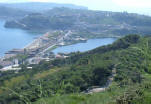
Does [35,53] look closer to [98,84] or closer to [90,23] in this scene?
[98,84]

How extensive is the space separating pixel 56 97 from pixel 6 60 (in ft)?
36.3

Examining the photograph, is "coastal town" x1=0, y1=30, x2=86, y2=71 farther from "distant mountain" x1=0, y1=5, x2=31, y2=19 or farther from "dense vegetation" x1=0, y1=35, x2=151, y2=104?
"distant mountain" x1=0, y1=5, x2=31, y2=19

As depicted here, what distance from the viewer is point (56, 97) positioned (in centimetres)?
167

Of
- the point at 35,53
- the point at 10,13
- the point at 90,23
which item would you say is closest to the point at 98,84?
the point at 35,53

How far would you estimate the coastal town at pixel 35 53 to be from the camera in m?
11.4

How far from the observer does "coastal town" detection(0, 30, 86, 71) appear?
450 inches

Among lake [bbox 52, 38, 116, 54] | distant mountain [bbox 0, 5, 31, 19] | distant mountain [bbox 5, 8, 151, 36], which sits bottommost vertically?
lake [bbox 52, 38, 116, 54]

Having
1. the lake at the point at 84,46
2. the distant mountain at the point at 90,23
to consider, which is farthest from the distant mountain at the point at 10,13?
the lake at the point at 84,46

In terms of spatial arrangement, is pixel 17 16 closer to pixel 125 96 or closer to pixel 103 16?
pixel 103 16

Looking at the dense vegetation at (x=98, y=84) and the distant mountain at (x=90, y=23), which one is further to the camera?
the distant mountain at (x=90, y=23)

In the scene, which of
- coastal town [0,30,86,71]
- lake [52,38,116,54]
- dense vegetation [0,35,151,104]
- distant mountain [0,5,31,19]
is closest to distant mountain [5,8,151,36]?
lake [52,38,116,54]

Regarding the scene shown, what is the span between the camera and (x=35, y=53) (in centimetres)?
1411

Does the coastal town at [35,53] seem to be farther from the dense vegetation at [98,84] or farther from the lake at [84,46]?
the dense vegetation at [98,84]

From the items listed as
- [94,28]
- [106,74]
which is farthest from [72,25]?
[106,74]
